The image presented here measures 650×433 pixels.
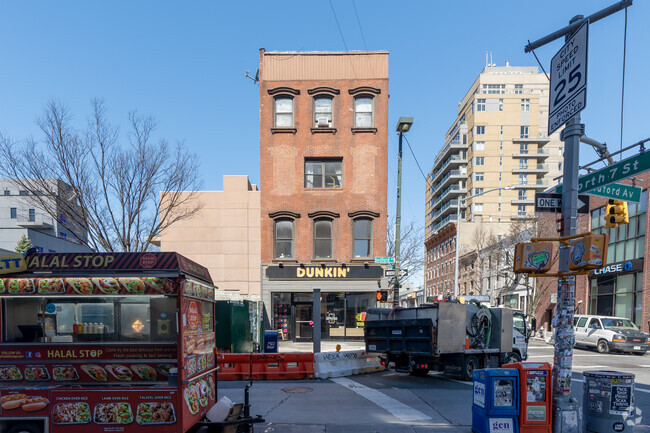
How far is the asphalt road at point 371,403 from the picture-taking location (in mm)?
7371

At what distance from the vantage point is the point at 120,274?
19.6 ft

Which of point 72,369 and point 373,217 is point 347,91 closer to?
point 373,217

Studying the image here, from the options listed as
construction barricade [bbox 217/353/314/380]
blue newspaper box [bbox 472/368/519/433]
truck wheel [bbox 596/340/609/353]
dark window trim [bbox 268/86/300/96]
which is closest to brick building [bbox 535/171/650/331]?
truck wheel [bbox 596/340/609/353]

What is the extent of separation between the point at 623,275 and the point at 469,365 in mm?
23672

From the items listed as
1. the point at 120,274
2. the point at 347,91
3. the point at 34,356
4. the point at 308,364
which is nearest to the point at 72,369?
the point at 34,356

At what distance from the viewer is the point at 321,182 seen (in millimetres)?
22359

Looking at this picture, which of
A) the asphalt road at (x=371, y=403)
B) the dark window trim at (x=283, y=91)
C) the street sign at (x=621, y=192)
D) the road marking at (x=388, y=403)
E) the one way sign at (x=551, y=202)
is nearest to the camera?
the one way sign at (x=551, y=202)

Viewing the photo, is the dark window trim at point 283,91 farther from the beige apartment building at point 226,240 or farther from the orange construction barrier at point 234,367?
the orange construction barrier at point 234,367

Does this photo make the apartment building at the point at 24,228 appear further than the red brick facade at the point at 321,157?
Yes

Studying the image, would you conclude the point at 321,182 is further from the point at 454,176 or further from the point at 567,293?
the point at 454,176

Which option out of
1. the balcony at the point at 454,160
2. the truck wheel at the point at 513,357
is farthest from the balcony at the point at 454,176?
the truck wheel at the point at 513,357

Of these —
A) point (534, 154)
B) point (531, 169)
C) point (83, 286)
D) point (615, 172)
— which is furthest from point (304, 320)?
point (534, 154)

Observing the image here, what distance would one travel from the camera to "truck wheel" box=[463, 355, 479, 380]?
11.7 meters

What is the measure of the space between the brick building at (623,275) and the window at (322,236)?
17465mm
